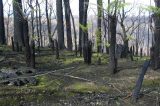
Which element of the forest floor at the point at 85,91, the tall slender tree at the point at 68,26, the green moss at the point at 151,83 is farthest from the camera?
the tall slender tree at the point at 68,26

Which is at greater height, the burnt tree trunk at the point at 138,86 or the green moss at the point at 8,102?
the burnt tree trunk at the point at 138,86

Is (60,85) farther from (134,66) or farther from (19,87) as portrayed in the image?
(134,66)

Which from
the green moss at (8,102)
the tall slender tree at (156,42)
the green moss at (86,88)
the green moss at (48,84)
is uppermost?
the tall slender tree at (156,42)

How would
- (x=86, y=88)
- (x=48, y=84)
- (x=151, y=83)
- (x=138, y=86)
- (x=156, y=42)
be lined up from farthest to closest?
1. (x=156, y=42)
2. (x=151, y=83)
3. (x=48, y=84)
4. (x=86, y=88)
5. (x=138, y=86)

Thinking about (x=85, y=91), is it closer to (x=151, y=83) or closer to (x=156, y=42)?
(x=151, y=83)

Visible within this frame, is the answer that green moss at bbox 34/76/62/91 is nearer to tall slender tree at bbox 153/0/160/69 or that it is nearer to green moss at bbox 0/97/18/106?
green moss at bbox 0/97/18/106

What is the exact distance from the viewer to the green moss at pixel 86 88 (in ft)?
32.5

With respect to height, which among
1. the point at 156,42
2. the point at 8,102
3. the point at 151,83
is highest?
the point at 156,42

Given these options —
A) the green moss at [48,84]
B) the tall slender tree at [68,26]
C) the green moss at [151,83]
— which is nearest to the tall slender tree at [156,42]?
the green moss at [151,83]

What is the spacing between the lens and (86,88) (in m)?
10.1

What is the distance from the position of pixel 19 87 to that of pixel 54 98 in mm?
1144

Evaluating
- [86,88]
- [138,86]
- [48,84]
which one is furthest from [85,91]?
[138,86]

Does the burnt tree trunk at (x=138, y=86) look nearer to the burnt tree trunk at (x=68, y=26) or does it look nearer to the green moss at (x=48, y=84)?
the green moss at (x=48, y=84)

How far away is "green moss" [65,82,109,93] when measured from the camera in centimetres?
991
